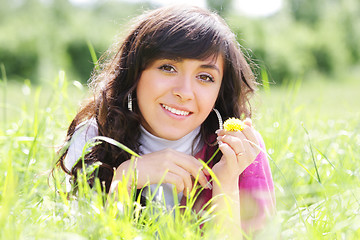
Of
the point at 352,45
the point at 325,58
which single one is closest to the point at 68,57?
the point at 325,58

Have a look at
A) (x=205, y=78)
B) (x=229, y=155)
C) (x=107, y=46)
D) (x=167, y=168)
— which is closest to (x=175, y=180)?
(x=167, y=168)

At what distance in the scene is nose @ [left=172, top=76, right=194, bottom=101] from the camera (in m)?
1.81

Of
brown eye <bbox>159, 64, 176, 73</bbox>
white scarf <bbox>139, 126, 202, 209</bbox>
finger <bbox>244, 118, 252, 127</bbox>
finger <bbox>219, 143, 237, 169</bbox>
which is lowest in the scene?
white scarf <bbox>139, 126, 202, 209</bbox>

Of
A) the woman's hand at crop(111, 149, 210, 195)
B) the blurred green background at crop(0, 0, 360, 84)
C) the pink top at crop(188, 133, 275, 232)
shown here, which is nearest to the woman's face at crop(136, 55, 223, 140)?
the woman's hand at crop(111, 149, 210, 195)

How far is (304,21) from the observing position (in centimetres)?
2514

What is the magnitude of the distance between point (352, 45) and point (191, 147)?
19303 mm

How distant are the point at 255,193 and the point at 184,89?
0.56 m

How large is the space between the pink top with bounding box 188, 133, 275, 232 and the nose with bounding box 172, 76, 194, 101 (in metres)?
0.42

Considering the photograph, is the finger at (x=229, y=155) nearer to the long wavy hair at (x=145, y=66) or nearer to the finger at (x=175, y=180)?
the finger at (x=175, y=180)

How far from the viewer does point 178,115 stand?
73.9 inches

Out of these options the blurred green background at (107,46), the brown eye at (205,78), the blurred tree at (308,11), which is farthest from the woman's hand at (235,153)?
the blurred tree at (308,11)

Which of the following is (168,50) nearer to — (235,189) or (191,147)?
(191,147)

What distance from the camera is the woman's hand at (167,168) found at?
1738 mm

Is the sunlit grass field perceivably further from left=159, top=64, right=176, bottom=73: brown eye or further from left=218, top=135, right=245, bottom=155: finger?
left=159, top=64, right=176, bottom=73: brown eye
